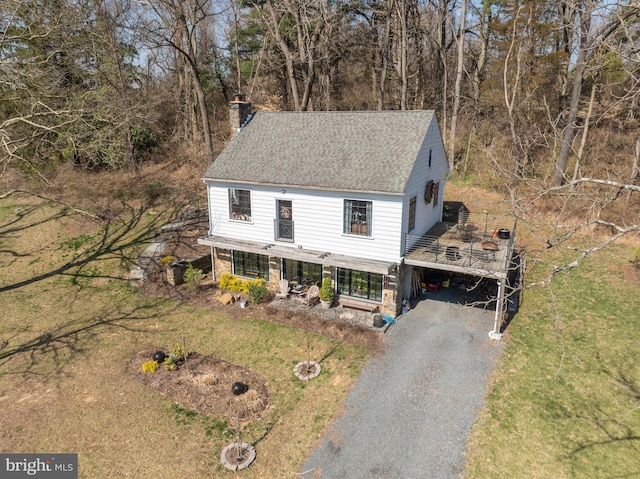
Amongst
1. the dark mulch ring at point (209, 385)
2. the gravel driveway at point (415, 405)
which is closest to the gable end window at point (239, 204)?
the dark mulch ring at point (209, 385)

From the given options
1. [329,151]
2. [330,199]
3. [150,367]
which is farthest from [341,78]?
[150,367]

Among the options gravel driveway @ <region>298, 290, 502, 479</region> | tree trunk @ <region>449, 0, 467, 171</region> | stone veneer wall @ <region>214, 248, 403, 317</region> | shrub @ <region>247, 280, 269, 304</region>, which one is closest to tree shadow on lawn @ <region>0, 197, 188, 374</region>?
stone veneer wall @ <region>214, 248, 403, 317</region>

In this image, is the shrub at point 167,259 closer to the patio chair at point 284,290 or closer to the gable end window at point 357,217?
the patio chair at point 284,290

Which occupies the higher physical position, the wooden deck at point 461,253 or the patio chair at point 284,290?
the wooden deck at point 461,253

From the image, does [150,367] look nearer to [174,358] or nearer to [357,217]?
[174,358]

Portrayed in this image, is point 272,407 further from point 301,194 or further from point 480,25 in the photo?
point 480,25

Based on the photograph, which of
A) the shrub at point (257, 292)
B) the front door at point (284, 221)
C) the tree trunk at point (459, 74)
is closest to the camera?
the front door at point (284, 221)

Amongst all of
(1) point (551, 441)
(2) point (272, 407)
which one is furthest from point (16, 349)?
(1) point (551, 441)
